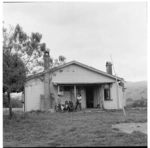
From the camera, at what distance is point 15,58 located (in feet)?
26.9

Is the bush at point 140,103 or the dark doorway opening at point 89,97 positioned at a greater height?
the dark doorway opening at point 89,97

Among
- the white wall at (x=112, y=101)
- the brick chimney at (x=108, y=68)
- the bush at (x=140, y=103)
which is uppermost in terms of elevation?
the brick chimney at (x=108, y=68)

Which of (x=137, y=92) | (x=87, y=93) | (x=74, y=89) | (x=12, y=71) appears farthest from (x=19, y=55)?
(x=137, y=92)

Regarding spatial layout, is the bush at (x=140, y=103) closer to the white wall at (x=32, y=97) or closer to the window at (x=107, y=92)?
the window at (x=107, y=92)

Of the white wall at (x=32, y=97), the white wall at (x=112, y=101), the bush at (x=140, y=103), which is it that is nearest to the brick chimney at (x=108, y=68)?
the white wall at (x=112, y=101)

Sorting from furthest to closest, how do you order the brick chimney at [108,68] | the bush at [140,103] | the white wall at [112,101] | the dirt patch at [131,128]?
the brick chimney at [108,68] < the bush at [140,103] < the white wall at [112,101] < the dirt patch at [131,128]

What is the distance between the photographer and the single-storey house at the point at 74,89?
53.9ft

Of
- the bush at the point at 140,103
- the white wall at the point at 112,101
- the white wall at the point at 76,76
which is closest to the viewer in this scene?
the white wall at the point at 76,76

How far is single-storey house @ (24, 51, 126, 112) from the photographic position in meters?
16.4

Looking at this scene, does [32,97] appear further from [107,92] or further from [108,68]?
[108,68]

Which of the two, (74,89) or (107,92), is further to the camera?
(107,92)

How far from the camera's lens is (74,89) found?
1639cm

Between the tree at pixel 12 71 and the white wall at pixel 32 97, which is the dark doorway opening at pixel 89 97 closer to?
the white wall at pixel 32 97

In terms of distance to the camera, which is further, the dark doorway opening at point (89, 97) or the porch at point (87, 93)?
the dark doorway opening at point (89, 97)
